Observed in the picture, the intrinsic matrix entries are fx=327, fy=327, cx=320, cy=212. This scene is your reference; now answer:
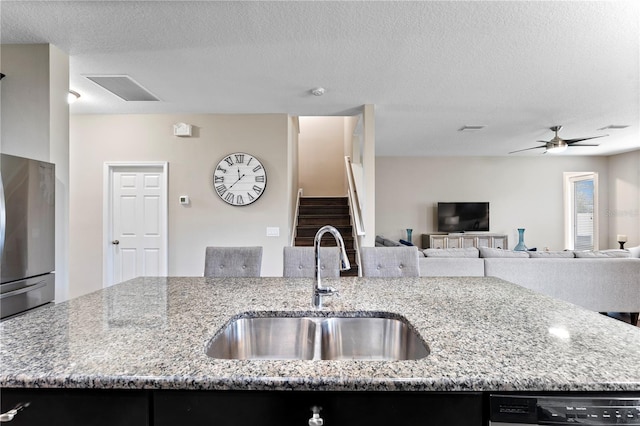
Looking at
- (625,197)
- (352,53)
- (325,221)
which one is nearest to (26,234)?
A: (352,53)

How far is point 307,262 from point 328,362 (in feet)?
4.63

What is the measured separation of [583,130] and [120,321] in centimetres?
661

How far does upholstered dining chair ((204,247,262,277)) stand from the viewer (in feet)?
7.76

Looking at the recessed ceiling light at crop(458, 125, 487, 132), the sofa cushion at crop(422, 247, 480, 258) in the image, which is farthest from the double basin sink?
the recessed ceiling light at crop(458, 125, 487, 132)

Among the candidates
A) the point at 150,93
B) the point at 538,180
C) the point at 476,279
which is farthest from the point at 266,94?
the point at 538,180

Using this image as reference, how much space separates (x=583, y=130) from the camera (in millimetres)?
5227

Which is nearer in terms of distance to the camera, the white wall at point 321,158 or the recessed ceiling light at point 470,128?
the recessed ceiling light at point 470,128

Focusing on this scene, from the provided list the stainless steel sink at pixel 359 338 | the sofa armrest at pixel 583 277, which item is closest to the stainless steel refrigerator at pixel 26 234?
the stainless steel sink at pixel 359 338

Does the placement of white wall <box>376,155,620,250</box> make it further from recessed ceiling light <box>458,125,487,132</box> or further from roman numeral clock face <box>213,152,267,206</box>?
roman numeral clock face <box>213,152,267,206</box>

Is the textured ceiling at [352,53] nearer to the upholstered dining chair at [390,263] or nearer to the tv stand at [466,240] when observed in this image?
the upholstered dining chair at [390,263]

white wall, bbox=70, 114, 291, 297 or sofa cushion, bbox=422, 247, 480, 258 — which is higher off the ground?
white wall, bbox=70, 114, 291, 297

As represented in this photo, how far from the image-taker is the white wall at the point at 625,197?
22.7 ft

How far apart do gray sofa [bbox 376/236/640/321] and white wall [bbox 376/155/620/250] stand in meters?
3.84

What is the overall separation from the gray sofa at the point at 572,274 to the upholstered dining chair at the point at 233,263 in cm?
227
